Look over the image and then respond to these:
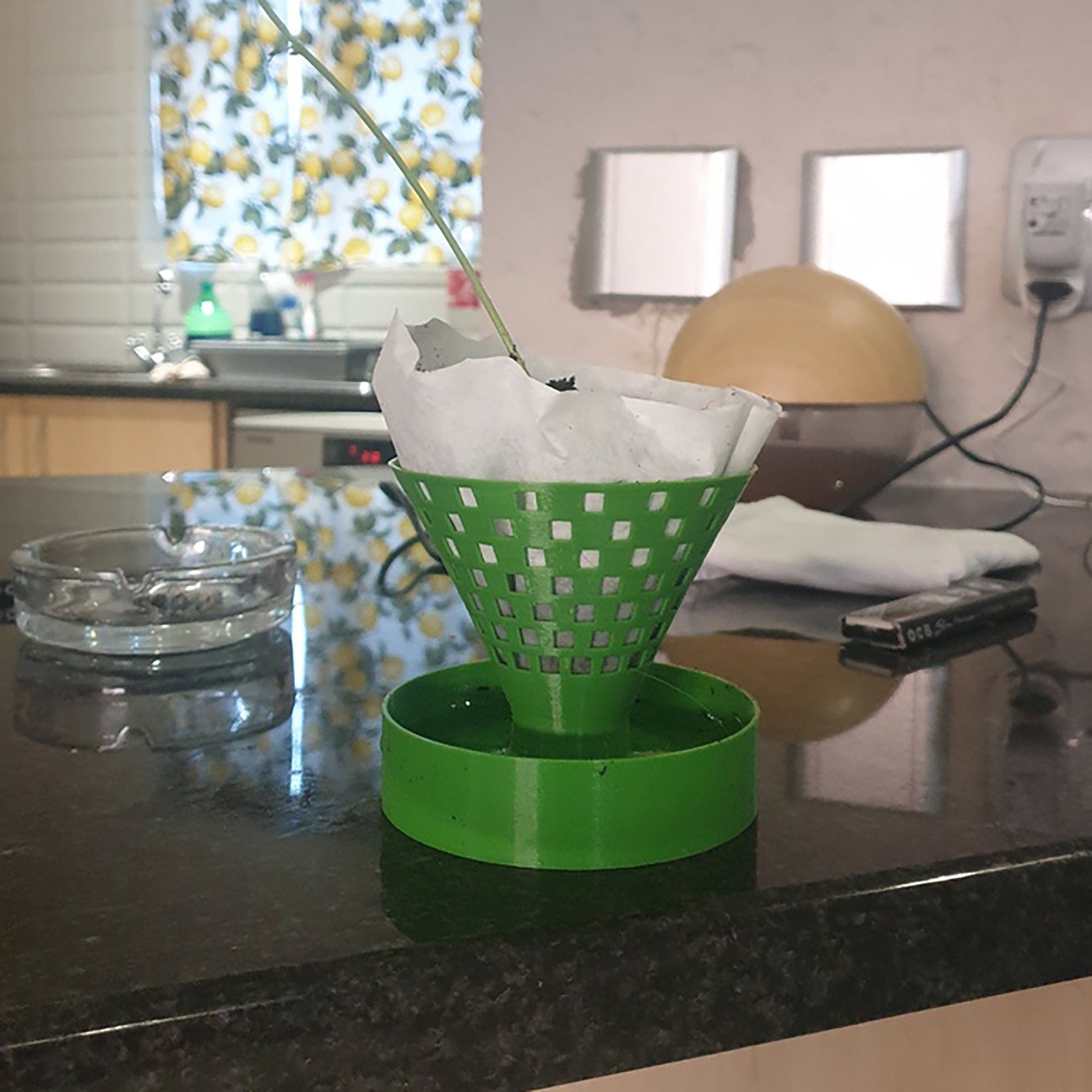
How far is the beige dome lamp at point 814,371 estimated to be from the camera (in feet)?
3.70

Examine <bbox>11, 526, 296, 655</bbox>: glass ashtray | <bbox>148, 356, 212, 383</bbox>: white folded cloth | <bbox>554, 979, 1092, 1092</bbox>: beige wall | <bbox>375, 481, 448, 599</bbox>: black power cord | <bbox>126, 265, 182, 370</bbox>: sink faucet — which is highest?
<bbox>126, 265, 182, 370</bbox>: sink faucet

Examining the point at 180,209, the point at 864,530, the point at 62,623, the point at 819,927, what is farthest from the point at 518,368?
the point at 180,209

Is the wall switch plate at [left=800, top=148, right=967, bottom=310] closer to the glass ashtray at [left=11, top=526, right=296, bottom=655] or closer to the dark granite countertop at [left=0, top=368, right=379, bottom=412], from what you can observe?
the glass ashtray at [left=11, top=526, right=296, bottom=655]

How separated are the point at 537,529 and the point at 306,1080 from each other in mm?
162

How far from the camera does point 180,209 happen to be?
11.6 feet

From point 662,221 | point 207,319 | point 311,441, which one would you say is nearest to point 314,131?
point 207,319

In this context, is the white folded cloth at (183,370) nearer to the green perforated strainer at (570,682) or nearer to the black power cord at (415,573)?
the black power cord at (415,573)

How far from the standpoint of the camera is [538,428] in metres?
0.39

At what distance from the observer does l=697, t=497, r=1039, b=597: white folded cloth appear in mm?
821

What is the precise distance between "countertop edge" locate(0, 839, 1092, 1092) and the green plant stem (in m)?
0.18

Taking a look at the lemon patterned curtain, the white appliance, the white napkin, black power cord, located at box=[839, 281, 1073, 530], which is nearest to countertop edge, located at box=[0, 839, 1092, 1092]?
the white napkin

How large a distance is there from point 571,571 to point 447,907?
0.34ft

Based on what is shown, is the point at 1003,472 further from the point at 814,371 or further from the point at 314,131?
the point at 314,131

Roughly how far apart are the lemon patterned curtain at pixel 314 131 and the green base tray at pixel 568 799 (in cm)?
292
